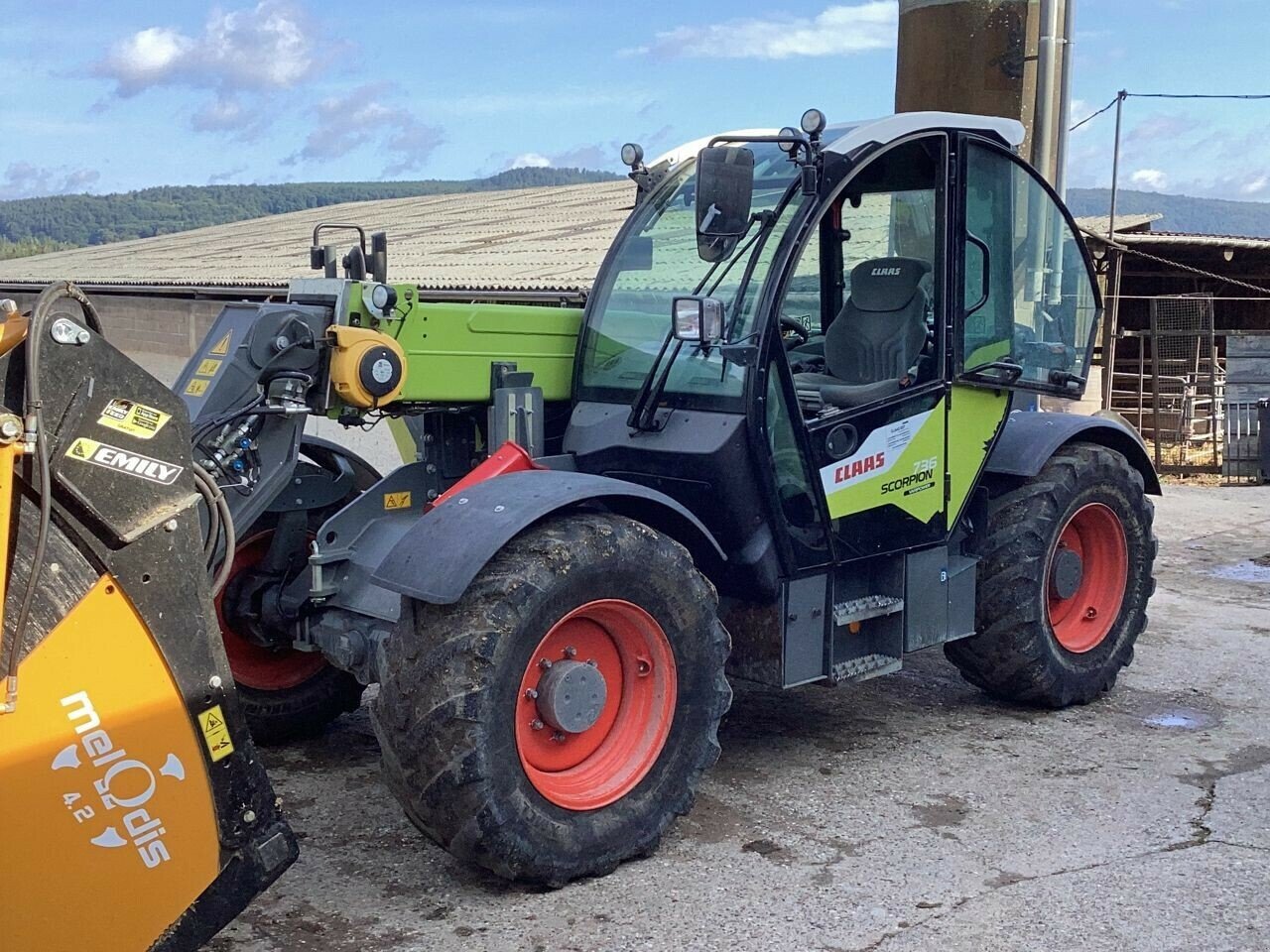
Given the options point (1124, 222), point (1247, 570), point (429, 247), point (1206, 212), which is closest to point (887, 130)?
point (1247, 570)

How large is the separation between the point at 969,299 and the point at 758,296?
110 cm

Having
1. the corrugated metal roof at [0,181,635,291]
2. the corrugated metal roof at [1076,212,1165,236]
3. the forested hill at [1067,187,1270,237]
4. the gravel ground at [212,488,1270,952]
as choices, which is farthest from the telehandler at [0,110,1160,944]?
the forested hill at [1067,187,1270,237]

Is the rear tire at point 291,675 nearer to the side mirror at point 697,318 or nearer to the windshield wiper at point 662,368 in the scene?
the windshield wiper at point 662,368

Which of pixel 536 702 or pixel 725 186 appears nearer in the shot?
pixel 536 702

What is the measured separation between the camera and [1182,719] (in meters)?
5.77

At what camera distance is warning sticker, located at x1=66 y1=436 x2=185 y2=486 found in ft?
10.3

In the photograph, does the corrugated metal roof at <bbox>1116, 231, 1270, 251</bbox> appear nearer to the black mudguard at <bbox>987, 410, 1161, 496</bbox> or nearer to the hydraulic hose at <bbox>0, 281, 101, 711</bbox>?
the black mudguard at <bbox>987, 410, 1161, 496</bbox>

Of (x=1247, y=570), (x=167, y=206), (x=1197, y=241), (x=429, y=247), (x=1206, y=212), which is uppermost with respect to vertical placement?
(x=1206, y=212)

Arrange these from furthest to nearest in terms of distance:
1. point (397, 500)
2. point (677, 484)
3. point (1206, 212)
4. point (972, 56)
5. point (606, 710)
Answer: point (1206, 212), point (972, 56), point (397, 500), point (677, 484), point (606, 710)

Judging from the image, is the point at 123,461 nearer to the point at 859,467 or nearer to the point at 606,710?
the point at 606,710

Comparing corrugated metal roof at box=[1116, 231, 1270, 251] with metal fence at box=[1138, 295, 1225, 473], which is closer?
metal fence at box=[1138, 295, 1225, 473]

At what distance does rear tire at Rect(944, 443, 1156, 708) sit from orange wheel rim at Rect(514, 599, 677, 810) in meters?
1.88

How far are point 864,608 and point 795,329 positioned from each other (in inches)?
44.5

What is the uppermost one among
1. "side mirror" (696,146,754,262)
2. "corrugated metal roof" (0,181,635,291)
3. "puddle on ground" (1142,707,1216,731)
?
"corrugated metal roof" (0,181,635,291)
